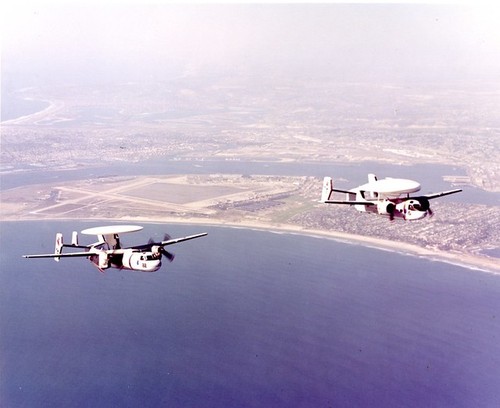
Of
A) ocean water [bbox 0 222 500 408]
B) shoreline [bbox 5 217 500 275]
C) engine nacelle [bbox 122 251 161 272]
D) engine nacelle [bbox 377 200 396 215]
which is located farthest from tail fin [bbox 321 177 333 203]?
shoreline [bbox 5 217 500 275]

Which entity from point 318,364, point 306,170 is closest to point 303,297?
point 318,364

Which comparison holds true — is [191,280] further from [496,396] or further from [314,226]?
[496,396]

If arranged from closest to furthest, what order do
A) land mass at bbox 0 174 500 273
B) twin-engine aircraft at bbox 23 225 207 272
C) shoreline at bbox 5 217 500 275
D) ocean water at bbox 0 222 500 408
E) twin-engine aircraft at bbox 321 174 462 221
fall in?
twin-engine aircraft at bbox 23 225 207 272
twin-engine aircraft at bbox 321 174 462 221
ocean water at bbox 0 222 500 408
shoreline at bbox 5 217 500 275
land mass at bbox 0 174 500 273

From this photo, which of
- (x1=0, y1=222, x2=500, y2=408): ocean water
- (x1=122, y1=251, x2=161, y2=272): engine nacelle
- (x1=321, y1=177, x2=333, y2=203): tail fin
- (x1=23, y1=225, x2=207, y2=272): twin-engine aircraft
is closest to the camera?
(x1=23, y1=225, x2=207, y2=272): twin-engine aircraft

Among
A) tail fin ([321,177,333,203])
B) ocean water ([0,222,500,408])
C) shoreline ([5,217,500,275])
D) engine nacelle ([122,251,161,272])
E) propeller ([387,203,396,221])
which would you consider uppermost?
Answer: tail fin ([321,177,333,203])

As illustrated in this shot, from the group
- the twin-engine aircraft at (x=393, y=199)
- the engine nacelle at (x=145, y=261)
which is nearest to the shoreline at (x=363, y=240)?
the twin-engine aircraft at (x=393, y=199)

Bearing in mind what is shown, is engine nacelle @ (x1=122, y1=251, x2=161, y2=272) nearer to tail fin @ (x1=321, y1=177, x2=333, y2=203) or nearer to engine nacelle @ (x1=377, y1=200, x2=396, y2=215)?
tail fin @ (x1=321, y1=177, x2=333, y2=203)
